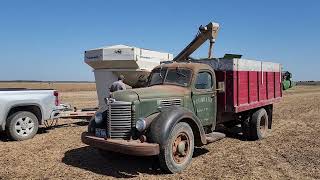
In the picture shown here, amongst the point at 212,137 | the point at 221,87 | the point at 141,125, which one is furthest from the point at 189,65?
the point at 141,125

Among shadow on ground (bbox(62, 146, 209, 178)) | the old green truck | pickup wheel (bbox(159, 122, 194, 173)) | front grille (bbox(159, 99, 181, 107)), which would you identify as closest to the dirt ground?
shadow on ground (bbox(62, 146, 209, 178))

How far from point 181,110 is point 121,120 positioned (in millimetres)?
1189

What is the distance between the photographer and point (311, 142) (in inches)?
431

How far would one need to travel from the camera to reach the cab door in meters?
9.10

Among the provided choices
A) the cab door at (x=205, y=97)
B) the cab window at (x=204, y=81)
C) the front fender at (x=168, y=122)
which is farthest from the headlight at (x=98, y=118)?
the cab window at (x=204, y=81)

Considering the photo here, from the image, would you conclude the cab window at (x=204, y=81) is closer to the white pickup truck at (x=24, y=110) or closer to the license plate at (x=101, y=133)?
the license plate at (x=101, y=133)

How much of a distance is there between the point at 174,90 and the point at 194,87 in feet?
2.04

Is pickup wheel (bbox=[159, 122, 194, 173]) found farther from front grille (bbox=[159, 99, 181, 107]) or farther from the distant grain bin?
the distant grain bin

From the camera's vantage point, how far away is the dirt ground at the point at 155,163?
25.0 ft

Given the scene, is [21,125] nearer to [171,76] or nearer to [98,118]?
[98,118]

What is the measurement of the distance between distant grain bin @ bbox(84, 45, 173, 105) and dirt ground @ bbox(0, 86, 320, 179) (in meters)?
3.10

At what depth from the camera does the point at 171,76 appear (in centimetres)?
930

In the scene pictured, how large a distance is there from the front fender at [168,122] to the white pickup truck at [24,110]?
15.7ft

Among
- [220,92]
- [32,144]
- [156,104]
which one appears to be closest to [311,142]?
[220,92]
